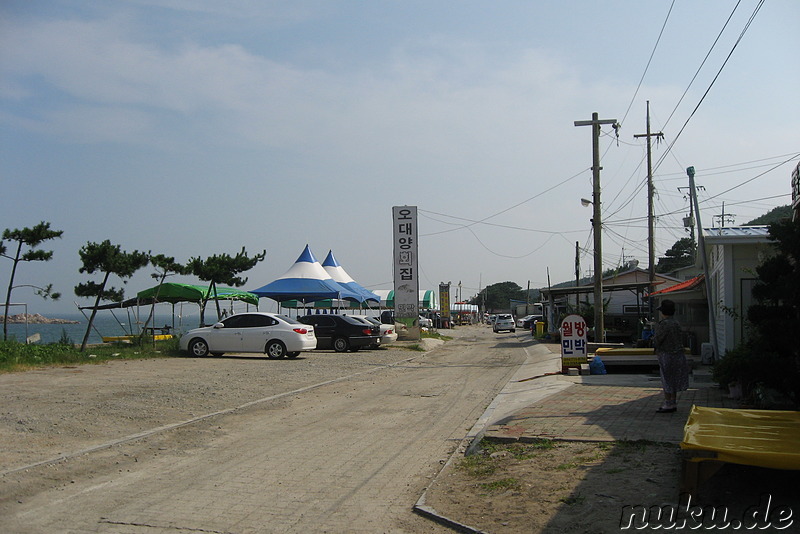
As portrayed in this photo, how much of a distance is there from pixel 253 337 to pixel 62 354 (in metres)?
5.83

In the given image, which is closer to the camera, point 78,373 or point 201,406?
point 201,406

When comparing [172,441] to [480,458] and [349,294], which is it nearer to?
[480,458]

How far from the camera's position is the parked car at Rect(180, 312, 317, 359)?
75.2 ft

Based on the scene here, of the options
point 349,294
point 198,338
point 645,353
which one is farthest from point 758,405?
point 349,294

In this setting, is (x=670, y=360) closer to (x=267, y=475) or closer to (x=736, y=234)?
(x=267, y=475)

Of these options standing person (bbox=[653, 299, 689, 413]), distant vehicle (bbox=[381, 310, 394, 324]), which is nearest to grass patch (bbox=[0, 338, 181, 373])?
standing person (bbox=[653, 299, 689, 413])

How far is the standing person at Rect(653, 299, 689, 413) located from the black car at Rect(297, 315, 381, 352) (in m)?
19.0

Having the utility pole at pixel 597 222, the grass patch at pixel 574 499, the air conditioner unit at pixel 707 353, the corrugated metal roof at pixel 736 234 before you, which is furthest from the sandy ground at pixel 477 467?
the utility pole at pixel 597 222

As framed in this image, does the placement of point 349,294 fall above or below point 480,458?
above

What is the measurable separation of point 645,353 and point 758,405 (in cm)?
707

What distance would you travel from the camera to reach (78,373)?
16344 mm

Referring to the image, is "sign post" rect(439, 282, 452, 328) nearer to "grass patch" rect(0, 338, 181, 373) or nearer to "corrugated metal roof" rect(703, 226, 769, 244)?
"grass patch" rect(0, 338, 181, 373)

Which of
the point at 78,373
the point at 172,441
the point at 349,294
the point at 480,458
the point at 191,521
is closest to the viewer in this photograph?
the point at 191,521

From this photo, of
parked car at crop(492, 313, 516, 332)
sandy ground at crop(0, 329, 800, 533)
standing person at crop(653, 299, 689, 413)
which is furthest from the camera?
parked car at crop(492, 313, 516, 332)
